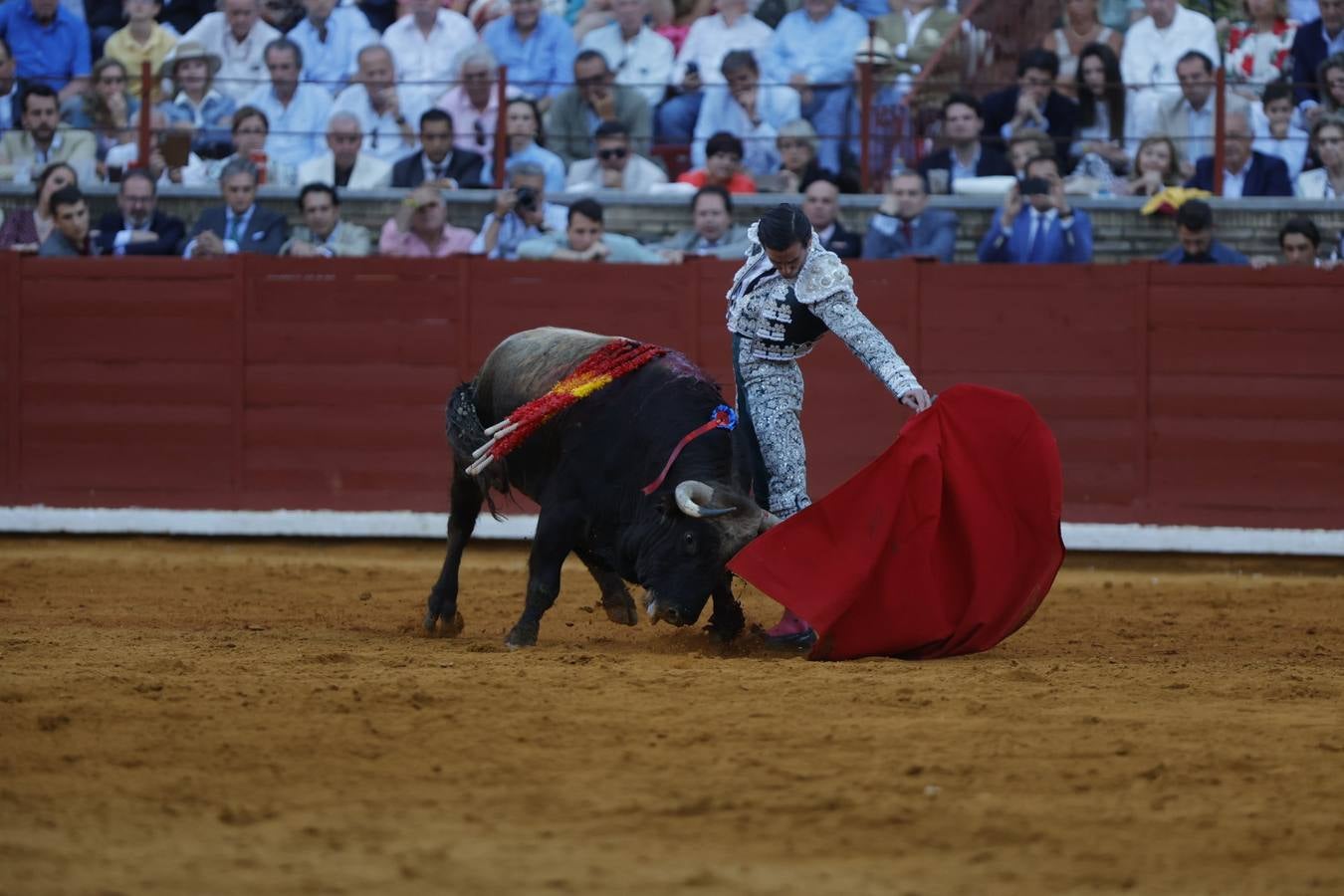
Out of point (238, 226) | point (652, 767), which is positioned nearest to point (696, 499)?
point (652, 767)

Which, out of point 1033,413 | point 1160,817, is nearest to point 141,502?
point 1033,413

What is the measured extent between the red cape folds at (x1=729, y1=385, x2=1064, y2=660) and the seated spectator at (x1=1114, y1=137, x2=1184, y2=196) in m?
4.37

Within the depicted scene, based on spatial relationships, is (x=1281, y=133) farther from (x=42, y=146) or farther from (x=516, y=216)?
(x=42, y=146)

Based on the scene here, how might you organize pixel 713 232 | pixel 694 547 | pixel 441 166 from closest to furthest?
pixel 694 547 → pixel 713 232 → pixel 441 166

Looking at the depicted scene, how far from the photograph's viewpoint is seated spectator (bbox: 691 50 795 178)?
33.0ft

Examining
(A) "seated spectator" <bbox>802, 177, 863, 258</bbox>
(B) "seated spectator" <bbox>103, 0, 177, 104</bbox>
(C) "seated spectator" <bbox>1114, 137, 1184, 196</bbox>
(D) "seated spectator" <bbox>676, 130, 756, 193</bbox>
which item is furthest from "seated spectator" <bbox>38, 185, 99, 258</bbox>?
(C) "seated spectator" <bbox>1114, 137, 1184, 196</bbox>

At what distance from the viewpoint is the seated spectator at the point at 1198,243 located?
9047mm

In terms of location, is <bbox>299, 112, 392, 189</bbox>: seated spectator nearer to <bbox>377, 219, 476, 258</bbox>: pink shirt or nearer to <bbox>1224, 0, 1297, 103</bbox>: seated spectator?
<bbox>377, 219, 476, 258</bbox>: pink shirt

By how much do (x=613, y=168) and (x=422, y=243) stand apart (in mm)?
1082

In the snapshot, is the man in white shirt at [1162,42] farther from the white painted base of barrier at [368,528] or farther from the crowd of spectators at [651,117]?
the white painted base of barrier at [368,528]

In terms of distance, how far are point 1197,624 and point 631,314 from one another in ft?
11.6

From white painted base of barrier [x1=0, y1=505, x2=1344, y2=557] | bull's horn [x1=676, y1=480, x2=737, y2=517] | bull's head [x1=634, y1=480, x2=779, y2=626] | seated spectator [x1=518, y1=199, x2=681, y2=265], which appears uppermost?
seated spectator [x1=518, y1=199, x2=681, y2=265]

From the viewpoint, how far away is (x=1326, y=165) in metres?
9.52

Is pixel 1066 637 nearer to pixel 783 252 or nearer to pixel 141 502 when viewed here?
pixel 783 252
